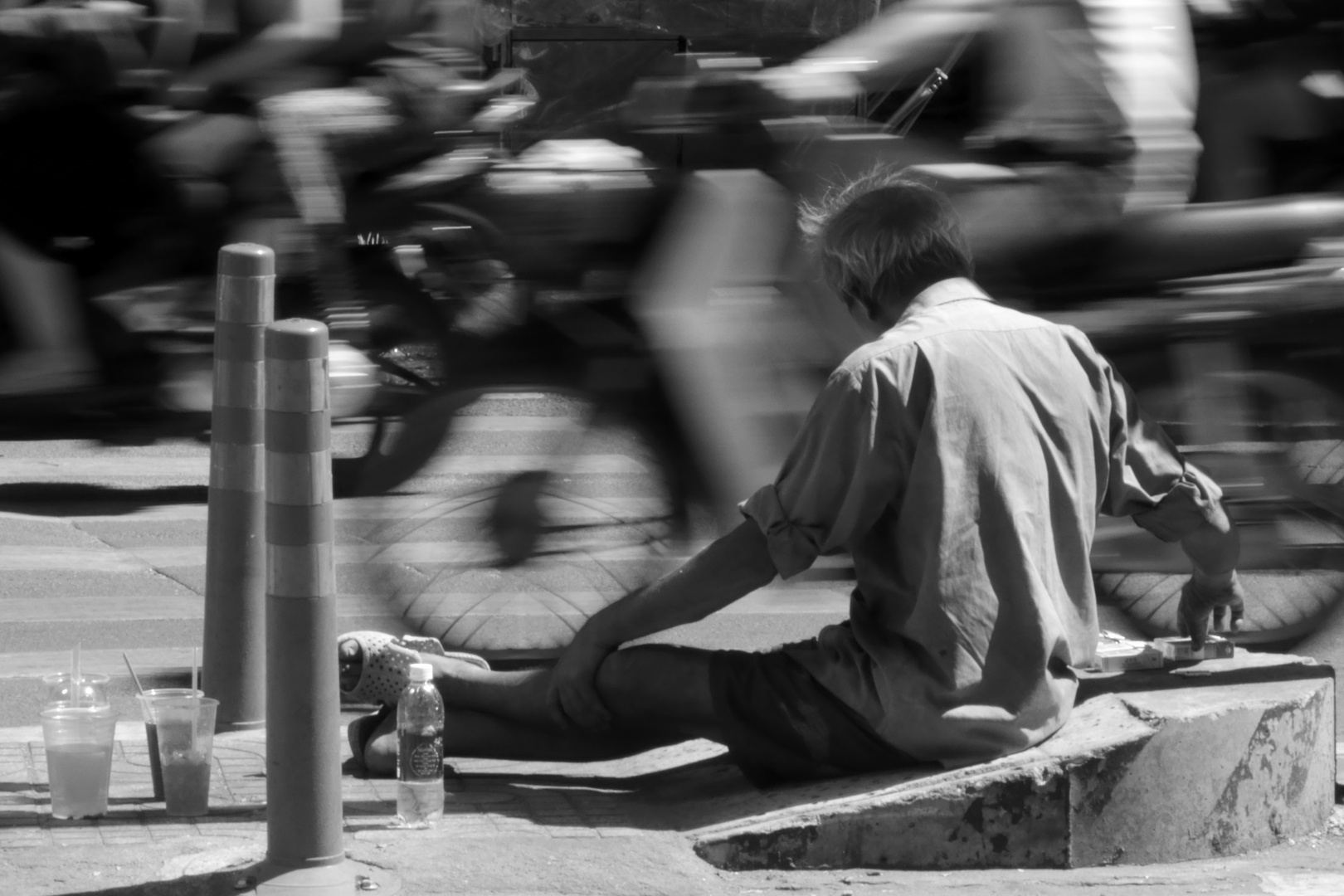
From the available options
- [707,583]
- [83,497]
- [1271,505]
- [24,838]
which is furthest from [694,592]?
[83,497]

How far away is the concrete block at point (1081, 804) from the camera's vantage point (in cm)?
376

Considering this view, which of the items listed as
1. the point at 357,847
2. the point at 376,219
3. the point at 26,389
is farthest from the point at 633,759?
the point at 26,389

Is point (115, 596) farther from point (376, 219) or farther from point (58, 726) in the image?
point (58, 726)

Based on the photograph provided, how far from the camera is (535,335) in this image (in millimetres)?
6059

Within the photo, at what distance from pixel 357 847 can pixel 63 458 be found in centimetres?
637

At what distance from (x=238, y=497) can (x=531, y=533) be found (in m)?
1.26

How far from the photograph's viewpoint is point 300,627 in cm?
348

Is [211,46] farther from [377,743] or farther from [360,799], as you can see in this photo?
[360,799]

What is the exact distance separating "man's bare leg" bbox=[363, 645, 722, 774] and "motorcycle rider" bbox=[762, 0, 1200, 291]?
1.96m

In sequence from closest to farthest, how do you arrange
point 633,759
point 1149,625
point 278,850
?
point 278,850 → point 633,759 → point 1149,625

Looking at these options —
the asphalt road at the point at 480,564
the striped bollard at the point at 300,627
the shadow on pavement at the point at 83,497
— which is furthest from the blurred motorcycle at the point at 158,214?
the striped bollard at the point at 300,627

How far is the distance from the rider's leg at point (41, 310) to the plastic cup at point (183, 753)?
4.48 m

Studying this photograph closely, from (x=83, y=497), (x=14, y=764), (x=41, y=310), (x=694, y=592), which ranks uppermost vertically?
(x=694, y=592)

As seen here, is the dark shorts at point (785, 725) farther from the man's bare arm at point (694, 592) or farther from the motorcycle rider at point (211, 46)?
the motorcycle rider at point (211, 46)
